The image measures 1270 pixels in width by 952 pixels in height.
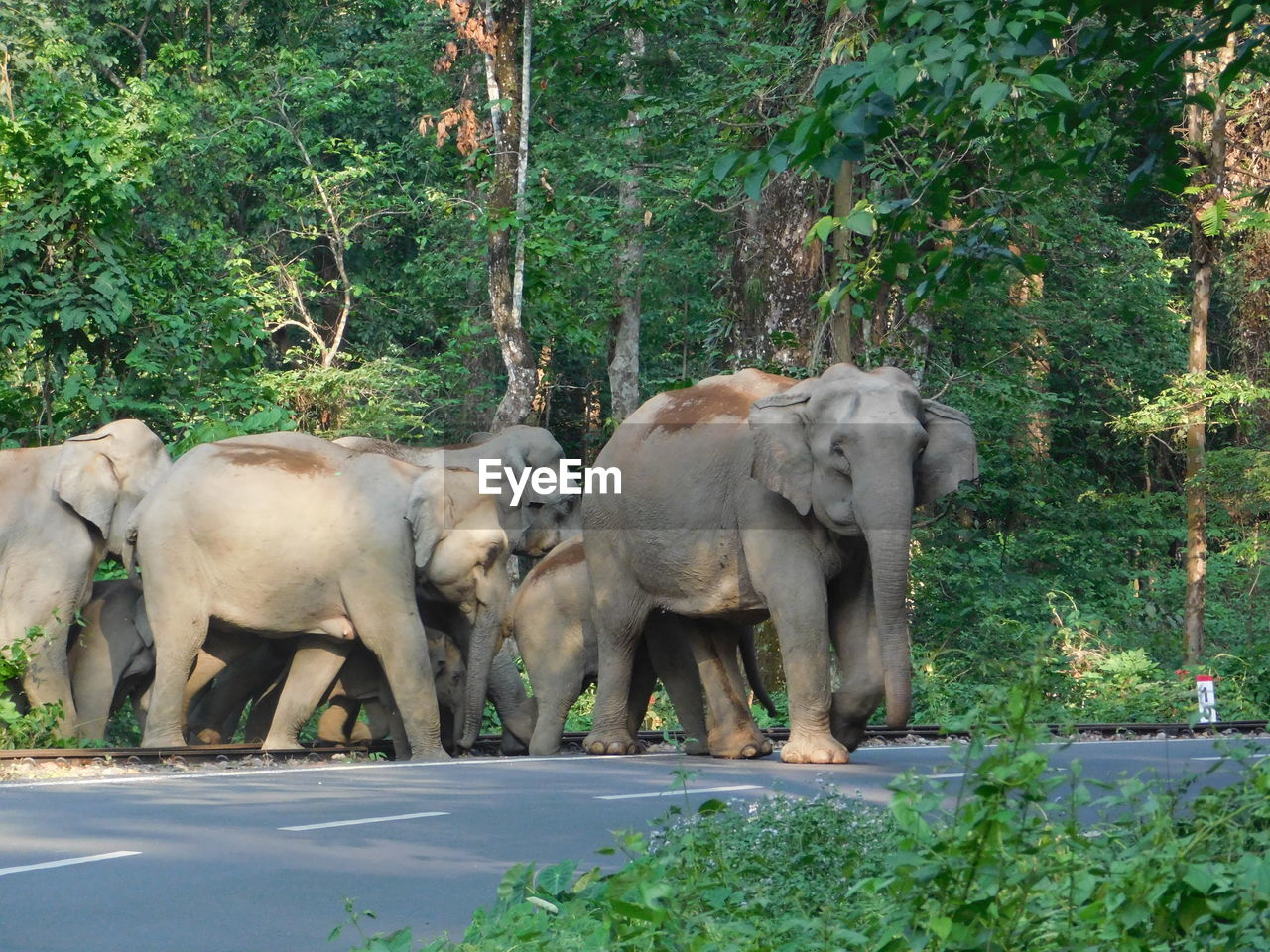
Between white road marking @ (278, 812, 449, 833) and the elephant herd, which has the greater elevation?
the elephant herd

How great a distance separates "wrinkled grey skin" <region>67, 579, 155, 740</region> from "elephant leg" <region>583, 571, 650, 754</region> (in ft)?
13.2

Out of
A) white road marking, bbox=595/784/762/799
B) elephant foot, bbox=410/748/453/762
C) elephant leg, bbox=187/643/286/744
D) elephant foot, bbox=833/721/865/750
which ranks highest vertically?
elephant leg, bbox=187/643/286/744

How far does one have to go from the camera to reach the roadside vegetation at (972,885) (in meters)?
5.21

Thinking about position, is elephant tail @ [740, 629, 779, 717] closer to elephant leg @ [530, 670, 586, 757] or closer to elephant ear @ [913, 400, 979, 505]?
elephant leg @ [530, 670, 586, 757]

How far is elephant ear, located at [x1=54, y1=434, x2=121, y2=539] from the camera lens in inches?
632

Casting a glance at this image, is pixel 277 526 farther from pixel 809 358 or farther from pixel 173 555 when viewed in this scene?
pixel 809 358

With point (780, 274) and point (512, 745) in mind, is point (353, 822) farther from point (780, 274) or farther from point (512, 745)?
point (780, 274)

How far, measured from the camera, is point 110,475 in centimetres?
1622

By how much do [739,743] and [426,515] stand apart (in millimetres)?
3041

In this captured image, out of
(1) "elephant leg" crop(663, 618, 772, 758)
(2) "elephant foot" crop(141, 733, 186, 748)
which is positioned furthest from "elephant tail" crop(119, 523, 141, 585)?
(1) "elephant leg" crop(663, 618, 772, 758)

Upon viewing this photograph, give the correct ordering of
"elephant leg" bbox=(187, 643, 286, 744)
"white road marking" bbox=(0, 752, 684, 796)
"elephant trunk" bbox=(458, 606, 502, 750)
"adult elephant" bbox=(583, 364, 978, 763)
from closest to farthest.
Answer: "white road marking" bbox=(0, 752, 684, 796), "adult elephant" bbox=(583, 364, 978, 763), "elephant trunk" bbox=(458, 606, 502, 750), "elephant leg" bbox=(187, 643, 286, 744)

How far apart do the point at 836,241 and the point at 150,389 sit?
749cm

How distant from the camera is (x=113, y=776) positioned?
12.7m

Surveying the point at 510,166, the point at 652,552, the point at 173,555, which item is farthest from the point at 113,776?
the point at 510,166
